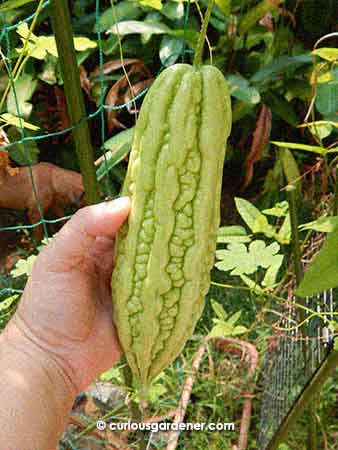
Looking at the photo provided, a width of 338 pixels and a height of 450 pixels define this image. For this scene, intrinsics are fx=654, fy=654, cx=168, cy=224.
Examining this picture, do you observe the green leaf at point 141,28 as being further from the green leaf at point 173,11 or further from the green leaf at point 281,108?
the green leaf at point 281,108

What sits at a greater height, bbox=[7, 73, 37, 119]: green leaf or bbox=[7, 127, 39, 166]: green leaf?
bbox=[7, 73, 37, 119]: green leaf

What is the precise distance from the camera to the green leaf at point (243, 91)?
8.21ft

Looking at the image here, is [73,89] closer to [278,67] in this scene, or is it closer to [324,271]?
[324,271]

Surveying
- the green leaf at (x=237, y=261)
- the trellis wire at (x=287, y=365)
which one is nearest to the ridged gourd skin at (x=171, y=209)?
the green leaf at (x=237, y=261)

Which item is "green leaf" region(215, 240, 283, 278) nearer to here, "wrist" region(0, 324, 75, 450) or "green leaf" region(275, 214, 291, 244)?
"green leaf" region(275, 214, 291, 244)

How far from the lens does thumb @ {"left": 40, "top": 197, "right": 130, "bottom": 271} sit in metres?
0.85

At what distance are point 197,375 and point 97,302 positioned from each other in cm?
100

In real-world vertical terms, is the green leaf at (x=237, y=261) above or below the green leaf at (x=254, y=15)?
below

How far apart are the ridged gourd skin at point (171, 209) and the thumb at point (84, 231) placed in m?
0.02

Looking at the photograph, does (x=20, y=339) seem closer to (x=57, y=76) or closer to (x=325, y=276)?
(x=325, y=276)

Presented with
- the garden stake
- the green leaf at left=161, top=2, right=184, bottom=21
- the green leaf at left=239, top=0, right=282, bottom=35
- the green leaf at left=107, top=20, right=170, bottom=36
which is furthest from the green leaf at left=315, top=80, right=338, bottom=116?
the green leaf at left=161, top=2, right=184, bottom=21

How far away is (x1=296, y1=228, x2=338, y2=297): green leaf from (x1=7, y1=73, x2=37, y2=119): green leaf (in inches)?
89.9

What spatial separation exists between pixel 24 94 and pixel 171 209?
2.23 m

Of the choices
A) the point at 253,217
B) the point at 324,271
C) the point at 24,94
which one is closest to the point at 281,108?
the point at 24,94
